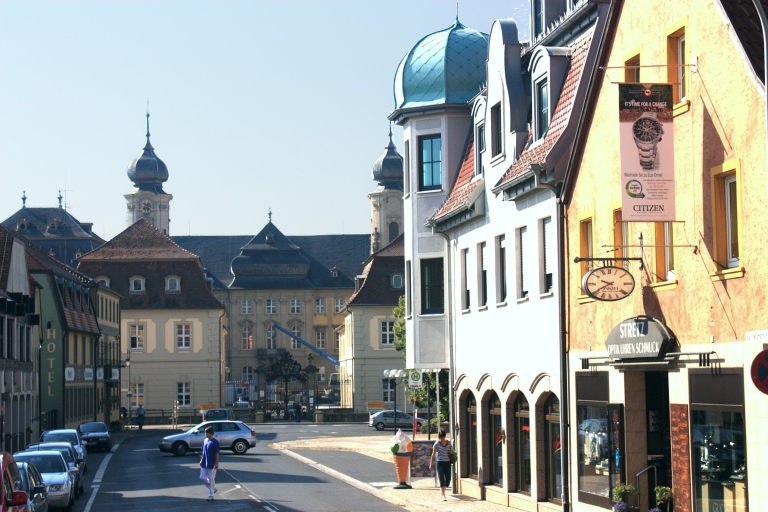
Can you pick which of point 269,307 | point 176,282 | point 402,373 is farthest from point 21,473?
point 269,307

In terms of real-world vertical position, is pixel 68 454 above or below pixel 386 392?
above

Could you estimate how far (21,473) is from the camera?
1998cm

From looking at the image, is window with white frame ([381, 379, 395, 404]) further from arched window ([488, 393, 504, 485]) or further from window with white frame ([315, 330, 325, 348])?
arched window ([488, 393, 504, 485])

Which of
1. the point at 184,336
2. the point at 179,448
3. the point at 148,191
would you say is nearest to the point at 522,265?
the point at 179,448

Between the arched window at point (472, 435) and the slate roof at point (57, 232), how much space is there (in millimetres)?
94320

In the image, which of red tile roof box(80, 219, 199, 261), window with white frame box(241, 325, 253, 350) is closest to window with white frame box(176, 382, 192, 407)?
red tile roof box(80, 219, 199, 261)

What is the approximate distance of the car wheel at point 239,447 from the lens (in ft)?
159

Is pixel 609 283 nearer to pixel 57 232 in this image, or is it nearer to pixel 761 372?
pixel 761 372

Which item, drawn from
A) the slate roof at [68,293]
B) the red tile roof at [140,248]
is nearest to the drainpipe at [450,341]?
the slate roof at [68,293]

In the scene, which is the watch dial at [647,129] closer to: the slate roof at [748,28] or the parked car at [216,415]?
the slate roof at [748,28]

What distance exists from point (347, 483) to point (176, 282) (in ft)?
195

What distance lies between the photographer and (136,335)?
9106 centimetres

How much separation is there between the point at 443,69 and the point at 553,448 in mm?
11009

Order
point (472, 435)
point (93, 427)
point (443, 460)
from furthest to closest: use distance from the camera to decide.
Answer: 1. point (93, 427)
2. point (472, 435)
3. point (443, 460)
